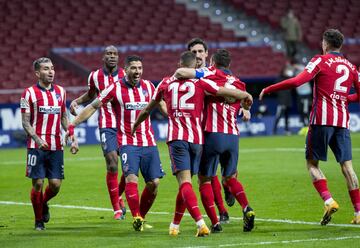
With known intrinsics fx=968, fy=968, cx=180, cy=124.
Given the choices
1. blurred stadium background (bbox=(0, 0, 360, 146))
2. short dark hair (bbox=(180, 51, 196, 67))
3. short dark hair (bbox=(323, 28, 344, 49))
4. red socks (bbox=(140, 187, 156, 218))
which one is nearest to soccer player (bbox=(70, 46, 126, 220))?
red socks (bbox=(140, 187, 156, 218))

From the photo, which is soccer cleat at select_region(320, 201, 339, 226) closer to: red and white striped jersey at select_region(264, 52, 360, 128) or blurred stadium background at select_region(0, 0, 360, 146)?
red and white striped jersey at select_region(264, 52, 360, 128)

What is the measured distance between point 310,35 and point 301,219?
80.0 feet

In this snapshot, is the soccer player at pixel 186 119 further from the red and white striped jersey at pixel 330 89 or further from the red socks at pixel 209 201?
the red and white striped jersey at pixel 330 89

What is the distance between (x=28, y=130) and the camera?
1181 centimetres

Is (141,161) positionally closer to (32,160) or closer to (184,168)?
(184,168)

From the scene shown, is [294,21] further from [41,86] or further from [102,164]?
[41,86]

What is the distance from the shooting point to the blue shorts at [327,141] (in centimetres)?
1139

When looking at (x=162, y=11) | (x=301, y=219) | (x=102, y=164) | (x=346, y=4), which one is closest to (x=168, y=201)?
(x=301, y=219)

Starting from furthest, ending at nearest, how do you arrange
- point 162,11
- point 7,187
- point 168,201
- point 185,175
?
point 162,11 → point 7,187 → point 168,201 → point 185,175

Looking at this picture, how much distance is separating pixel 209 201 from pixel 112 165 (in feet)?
8.09

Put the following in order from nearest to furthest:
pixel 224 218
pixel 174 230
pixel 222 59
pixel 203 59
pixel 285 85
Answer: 1. pixel 174 230
2. pixel 285 85
3. pixel 222 59
4. pixel 203 59
5. pixel 224 218

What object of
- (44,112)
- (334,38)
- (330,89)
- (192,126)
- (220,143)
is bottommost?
(220,143)

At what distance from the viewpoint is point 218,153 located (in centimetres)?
1096

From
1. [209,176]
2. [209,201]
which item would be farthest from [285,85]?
[209,201]
